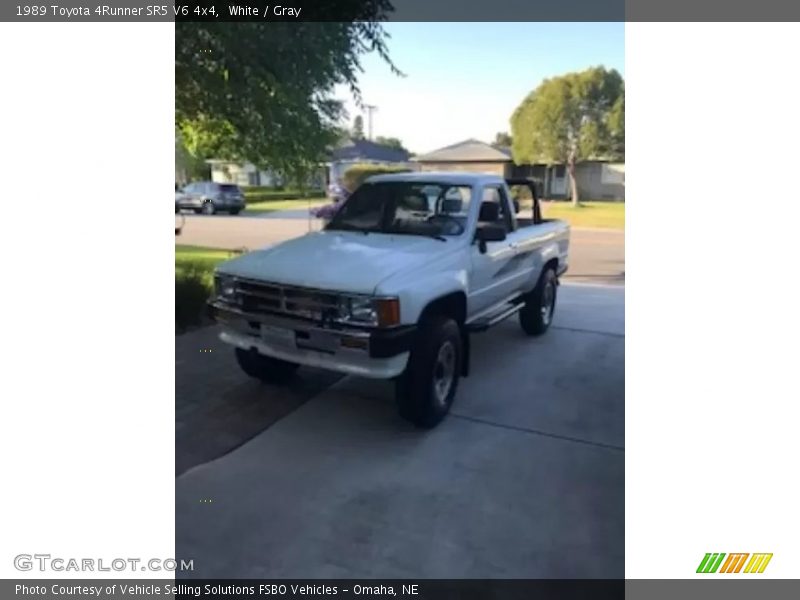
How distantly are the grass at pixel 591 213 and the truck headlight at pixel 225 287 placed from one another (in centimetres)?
1549

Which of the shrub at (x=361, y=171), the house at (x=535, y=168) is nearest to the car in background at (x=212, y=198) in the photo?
the shrub at (x=361, y=171)

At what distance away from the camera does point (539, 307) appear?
21.5ft

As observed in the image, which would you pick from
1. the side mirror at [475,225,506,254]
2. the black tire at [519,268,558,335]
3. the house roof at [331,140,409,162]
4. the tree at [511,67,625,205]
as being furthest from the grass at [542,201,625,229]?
the side mirror at [475,225,506,254]

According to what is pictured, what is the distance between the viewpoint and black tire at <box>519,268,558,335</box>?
6508mm

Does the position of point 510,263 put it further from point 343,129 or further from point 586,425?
point 343,129

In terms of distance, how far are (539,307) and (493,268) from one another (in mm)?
1555

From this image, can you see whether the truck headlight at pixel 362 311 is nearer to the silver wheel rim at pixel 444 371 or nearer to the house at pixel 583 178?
the silver wheel rim at pixel 444 371

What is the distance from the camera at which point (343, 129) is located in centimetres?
744

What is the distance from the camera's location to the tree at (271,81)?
15.3ft

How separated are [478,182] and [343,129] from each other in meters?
2.70

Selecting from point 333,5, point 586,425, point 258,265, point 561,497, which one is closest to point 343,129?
point 333,5

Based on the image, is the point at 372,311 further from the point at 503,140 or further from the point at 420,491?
the point at 503,140

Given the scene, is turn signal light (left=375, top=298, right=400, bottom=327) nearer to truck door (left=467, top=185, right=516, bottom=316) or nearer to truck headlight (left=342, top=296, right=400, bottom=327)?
truck headlight (left=342, top=296, right=400, bottom=327)
